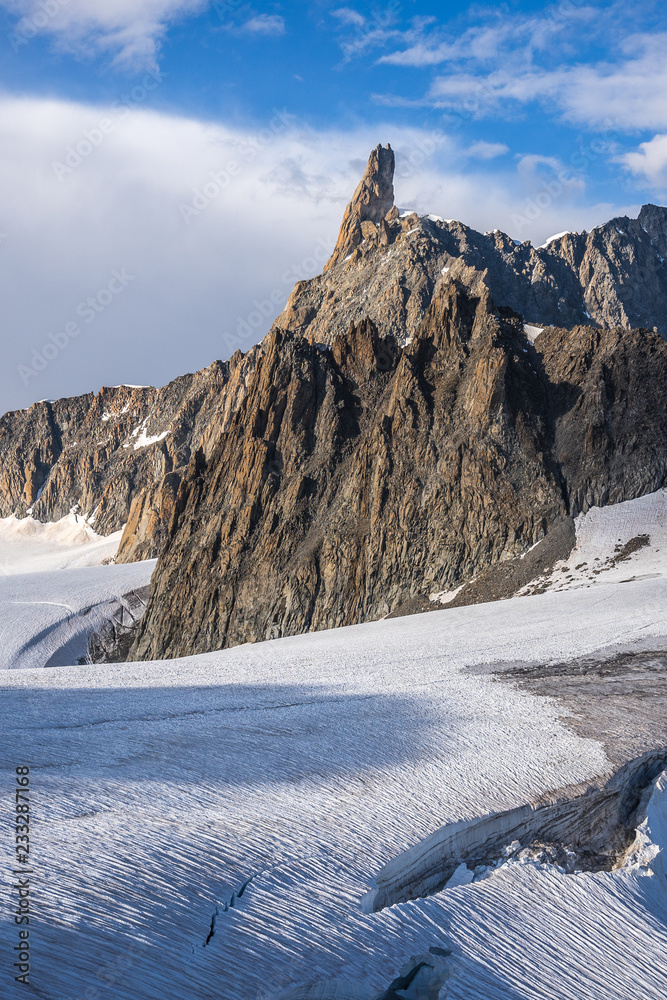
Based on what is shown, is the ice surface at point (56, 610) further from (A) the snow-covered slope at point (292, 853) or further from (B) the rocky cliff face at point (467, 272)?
(B) the rocky cliff face at point (467, 272)

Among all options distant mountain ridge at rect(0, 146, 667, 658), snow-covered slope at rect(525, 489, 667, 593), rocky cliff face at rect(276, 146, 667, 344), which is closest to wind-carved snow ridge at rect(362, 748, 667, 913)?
snow-covered slope at rect(525, 489, 667, 593)

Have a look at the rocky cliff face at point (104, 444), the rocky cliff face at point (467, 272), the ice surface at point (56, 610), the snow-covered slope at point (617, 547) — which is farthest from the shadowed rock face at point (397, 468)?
the rocky cliff face at point (104, 444)

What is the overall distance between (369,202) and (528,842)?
124 metres

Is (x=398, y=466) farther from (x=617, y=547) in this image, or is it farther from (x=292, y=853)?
(x=292, y=853)

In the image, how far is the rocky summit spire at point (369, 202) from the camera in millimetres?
112500

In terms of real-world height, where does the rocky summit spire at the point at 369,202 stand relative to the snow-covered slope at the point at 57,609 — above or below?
above

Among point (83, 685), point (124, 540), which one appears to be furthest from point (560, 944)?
point (124, 540)

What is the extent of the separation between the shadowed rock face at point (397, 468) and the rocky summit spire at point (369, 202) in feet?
213

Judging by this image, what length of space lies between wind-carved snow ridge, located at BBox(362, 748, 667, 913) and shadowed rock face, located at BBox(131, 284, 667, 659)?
102 ft

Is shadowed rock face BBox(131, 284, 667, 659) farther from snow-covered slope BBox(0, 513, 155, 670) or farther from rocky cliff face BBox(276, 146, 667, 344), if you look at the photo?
rocky cliff face BBox(276, 146, 667, 344)

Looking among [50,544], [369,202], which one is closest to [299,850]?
[369,202]

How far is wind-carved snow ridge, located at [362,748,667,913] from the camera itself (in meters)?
6.84

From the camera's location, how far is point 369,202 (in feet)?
392

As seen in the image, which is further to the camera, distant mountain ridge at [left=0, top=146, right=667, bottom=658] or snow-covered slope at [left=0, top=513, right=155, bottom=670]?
snow-covered slope at [left=0, top=513, right=155, bottom=670]
